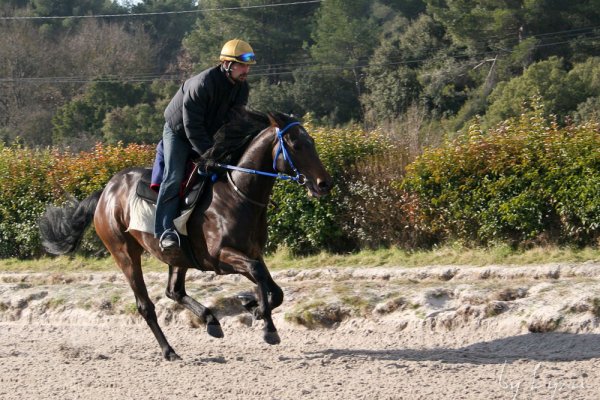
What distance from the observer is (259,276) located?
761cm

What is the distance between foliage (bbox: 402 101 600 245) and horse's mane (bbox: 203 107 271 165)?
4668mm

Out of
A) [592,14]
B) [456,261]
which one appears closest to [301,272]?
[456,261]

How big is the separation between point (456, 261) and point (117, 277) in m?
5.25

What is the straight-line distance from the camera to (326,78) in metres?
44.2

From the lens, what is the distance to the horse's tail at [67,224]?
9891mm

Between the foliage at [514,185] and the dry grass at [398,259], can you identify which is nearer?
the dry grass at [398,259]

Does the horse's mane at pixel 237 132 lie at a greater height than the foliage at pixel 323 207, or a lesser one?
greater

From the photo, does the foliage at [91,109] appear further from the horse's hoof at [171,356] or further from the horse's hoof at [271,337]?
the horse's hoof at [271,337]

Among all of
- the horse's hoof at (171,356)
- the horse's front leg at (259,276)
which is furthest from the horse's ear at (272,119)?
the horse's hoof at (171,356)

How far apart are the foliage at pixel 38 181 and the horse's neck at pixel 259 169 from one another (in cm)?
736

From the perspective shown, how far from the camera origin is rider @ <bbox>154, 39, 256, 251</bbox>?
7969mm

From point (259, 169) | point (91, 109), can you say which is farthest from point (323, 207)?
point (91, 109)

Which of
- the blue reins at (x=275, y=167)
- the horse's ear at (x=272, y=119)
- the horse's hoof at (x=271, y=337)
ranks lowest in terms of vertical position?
the horse's hoof at (x=271, y=337)

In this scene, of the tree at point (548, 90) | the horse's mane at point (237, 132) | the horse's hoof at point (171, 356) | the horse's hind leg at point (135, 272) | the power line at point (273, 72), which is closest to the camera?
the horse's mane at point (237, 132)
